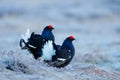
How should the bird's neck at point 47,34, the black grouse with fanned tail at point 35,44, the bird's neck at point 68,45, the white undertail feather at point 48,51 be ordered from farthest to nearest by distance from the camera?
the bird's neck at point 47,34 < the black grouse with fanned tail at point 35,44 < the bird's neck at point 68,45 < the white undertail feather at point 48,51

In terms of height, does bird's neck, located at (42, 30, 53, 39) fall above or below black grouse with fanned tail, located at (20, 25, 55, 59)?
above

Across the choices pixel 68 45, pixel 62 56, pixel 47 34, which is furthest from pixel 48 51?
pixel 47 34

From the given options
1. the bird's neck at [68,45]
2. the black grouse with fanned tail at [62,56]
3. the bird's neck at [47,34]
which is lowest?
the black grouse with fanned tail at [62,56]

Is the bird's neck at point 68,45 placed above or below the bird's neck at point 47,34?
below

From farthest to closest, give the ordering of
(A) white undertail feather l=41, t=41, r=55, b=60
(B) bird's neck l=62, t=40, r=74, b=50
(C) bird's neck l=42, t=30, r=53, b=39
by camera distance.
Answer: (C) bird's neck l=42, t=30, r=53, b=39 < (B) bird's neck l=62, t=40, r=74, b=50 < (A) white undertail feather l=41, t=41, r=55, b=60

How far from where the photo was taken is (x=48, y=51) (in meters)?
15.2

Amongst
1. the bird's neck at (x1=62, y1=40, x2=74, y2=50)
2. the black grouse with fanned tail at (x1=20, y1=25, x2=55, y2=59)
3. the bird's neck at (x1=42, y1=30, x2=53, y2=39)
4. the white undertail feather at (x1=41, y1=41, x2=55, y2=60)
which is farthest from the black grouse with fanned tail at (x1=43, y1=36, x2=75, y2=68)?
the bird's neck at (x1=42, y1=30, x2=53, y2=39)

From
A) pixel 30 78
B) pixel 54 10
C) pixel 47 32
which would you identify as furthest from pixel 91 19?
pixel 30 78

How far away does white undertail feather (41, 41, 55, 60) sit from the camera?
15.2 metres

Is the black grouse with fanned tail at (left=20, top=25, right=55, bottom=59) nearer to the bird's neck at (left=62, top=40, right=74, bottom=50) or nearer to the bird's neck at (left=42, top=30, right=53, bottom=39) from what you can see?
the bird's neck at (left=42, top=30, right=53, bottom=39)

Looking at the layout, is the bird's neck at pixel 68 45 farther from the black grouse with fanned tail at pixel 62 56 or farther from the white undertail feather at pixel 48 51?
the white undertail feather at pixel 48 51

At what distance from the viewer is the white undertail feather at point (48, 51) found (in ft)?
49.7

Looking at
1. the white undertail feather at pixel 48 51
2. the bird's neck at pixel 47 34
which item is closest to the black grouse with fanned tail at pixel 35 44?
the bird's neck at pixel 47 34

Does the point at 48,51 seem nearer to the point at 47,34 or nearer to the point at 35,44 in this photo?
the point at 35,44
